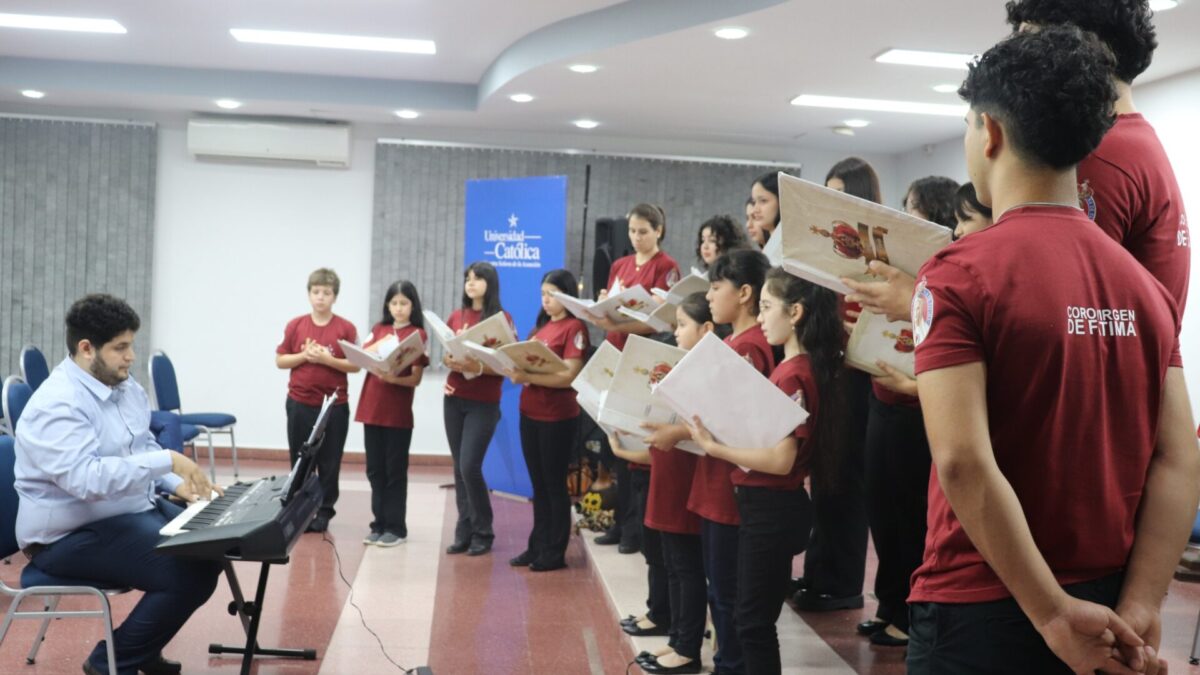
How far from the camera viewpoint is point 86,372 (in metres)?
3.29

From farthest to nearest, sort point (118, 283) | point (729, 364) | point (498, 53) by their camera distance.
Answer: point (118, 283)
point (498, 53)
point (729, 364)

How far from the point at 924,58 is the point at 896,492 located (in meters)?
2.87

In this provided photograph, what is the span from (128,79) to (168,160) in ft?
3.33

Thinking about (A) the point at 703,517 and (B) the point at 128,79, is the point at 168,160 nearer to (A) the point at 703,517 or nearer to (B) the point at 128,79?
(B) the point at 128,79

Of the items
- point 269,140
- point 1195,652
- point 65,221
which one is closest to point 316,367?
point 269,140

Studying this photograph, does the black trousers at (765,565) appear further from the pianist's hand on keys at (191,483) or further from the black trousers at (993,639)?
the pianist's hand on keys at (191,483)

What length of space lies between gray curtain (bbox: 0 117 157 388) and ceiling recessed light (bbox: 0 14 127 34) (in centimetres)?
197

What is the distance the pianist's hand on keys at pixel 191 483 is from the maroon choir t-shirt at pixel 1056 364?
2.78 metres

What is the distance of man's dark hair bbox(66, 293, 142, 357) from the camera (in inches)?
131

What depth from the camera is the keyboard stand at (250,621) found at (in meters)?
3.42

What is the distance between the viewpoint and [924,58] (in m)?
5.60

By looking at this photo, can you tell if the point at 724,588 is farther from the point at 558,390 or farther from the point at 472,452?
the point at 472,452

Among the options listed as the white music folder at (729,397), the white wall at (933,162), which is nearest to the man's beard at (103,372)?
the white music folder at (729,397)

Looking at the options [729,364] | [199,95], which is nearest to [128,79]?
[199,95]
